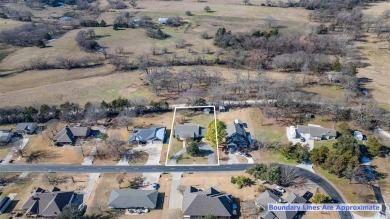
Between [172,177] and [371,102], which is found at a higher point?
[371,102]

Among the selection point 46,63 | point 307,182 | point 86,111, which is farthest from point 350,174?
point 46,63

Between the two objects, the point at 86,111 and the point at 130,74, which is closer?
the point at 86,111

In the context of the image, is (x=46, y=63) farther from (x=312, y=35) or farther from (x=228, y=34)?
(x=312, y=35)

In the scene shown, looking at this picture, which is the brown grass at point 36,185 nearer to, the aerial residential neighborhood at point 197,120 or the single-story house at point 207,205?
the aerial residential neighborhood at point 197,120

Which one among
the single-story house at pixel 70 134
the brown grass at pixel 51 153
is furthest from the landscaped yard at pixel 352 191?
the single-story house at pixel 70 134

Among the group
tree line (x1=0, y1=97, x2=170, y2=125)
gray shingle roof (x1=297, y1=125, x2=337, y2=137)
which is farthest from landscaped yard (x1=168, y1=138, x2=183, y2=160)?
gray shingle roof (x1=297, y1=125, x2=337, y2=137)

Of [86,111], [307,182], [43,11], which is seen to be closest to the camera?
[307,182]
